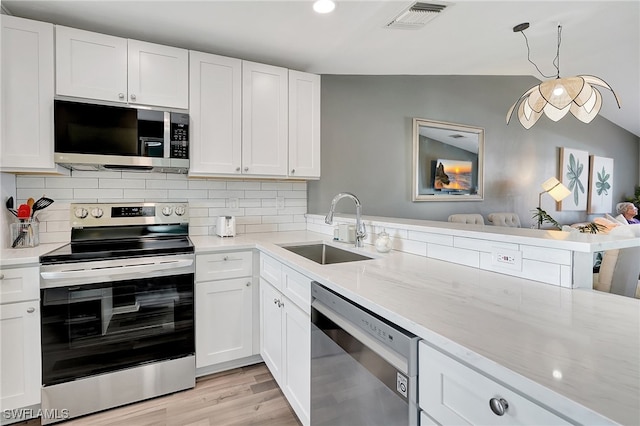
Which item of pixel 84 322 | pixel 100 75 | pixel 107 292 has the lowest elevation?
pixel 84 322

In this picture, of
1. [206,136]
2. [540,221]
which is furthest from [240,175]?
[540,221]

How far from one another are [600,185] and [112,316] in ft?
25.2

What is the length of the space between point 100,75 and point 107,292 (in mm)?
1341

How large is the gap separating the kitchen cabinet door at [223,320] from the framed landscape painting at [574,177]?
5588mm

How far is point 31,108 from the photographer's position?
6.19ft

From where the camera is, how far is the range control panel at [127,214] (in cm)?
223

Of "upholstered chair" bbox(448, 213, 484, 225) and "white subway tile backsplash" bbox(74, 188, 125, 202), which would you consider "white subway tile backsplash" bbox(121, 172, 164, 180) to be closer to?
"white subway tile backsplash" bbox(74, 188, 125, 202)


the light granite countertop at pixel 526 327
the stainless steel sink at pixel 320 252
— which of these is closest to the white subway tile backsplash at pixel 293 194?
the stainless steel sink at pixel 320 252

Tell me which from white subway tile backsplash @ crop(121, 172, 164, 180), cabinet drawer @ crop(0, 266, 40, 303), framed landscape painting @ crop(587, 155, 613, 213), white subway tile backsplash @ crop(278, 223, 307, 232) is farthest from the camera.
Answer: framed landscape painting @ crop(587, 155, 613, 213)

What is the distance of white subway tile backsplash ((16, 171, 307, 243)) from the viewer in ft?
7.13

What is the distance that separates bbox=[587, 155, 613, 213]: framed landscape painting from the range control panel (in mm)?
6823

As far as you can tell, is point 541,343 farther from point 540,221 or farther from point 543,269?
point 540,221

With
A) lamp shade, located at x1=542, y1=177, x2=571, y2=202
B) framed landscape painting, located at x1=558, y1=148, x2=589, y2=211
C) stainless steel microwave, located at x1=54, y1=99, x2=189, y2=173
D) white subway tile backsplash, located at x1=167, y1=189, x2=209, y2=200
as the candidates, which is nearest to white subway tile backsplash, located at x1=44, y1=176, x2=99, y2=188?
stainless steel microwave, located at x1=54, y1=99, x2=189, y2=173

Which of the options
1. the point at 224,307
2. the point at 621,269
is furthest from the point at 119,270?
the point at 621,269
